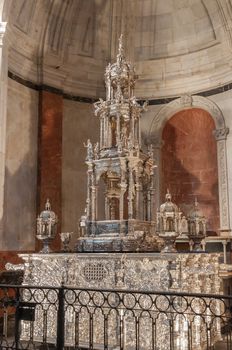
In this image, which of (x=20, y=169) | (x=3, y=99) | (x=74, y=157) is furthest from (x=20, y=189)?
(x=3, y=99)

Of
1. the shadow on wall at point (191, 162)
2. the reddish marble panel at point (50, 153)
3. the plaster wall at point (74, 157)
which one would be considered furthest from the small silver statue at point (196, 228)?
the plaster wall at point (74, 157)

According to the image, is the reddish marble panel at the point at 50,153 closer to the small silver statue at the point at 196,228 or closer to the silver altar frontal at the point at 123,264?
the silver altar frontal at the point at 123,264

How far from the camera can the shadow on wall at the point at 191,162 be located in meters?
11.4

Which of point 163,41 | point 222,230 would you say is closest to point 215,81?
point 163,41

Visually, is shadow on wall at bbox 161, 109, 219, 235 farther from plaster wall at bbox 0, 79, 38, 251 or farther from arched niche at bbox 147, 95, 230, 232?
plaster wall at bbox 0, 79, 38, 251

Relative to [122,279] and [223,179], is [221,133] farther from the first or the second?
[122,279]

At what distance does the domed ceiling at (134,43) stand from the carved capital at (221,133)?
1.26 m

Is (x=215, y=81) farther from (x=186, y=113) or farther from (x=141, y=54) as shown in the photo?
(x=141, y=54)

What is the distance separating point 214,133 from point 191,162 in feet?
3.37

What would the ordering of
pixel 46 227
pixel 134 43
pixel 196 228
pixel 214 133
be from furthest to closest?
pixel 134 43 < pixel 214 133 < pixel 46 227 < pixel 196 228

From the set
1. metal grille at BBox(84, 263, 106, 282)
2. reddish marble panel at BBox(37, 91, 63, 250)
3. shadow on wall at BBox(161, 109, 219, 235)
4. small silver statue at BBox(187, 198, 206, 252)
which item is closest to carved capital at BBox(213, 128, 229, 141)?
shadow on wall at BBox(161, 109, 219, 235)

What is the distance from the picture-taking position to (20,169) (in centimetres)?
1062

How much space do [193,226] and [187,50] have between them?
610 centimetres

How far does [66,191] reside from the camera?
11609mm
